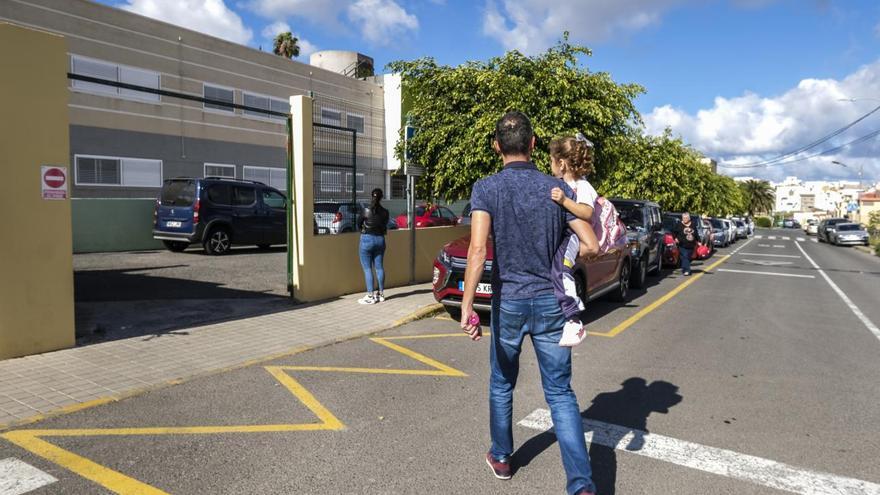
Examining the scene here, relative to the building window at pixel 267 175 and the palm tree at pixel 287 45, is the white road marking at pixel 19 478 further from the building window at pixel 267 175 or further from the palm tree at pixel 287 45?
the palm tree at pixel 287 45

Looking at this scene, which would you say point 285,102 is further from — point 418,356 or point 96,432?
point 96,432

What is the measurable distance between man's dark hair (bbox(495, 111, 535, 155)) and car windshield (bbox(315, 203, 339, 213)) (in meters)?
6.45

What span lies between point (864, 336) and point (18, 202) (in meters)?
9.81

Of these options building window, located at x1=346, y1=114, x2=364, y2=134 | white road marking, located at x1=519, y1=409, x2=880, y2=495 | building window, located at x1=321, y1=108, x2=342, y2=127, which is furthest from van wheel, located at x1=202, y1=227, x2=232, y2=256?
white road marking, located at x1=519, y1=409, x2=880, y2=495

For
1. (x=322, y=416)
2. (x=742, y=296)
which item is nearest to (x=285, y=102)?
(x=742, y=296)

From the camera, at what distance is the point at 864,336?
8.24m

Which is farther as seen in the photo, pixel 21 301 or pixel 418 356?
pixel 418 356

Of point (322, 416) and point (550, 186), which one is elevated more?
point (550, 186)

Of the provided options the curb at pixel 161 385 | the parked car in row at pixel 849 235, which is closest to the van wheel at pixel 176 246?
the curb at pixel 161 385

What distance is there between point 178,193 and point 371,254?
27.6ft

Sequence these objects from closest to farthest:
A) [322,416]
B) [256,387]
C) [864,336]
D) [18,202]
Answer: [322,416] → [256,387] → [18,202] → [864,336]

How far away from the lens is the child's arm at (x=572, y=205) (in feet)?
10.5

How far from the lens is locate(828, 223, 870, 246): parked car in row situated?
1420 inches

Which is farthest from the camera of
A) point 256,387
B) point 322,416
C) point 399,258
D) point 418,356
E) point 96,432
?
point 399,258
